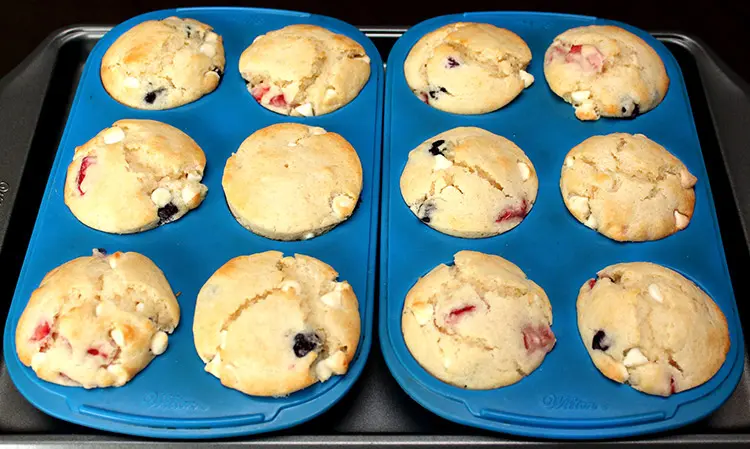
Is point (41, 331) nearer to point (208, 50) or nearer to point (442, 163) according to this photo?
point (208, 50)

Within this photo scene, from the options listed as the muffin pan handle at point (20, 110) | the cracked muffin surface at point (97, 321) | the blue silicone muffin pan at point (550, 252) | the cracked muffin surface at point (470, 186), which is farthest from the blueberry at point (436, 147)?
the muffin pan handle at point (20, 110)

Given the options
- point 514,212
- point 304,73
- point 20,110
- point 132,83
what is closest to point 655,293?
point 514,212

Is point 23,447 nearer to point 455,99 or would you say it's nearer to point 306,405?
point 306,405

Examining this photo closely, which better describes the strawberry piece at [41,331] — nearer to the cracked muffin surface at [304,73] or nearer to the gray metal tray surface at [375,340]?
the gray metal tray surface at [375,340]

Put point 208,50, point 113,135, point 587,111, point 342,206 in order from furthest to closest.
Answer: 1. point 208,50
2. point 587,111
3. point 113,135
4. point 342,206

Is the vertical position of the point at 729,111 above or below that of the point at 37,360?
above

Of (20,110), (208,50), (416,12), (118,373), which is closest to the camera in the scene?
(118,373)

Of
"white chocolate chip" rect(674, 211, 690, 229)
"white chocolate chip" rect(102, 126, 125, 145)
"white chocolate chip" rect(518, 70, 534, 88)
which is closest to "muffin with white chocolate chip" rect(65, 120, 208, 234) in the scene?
"white chocolate chip" rect(102, 126, 125, 145)
